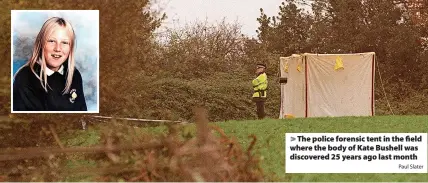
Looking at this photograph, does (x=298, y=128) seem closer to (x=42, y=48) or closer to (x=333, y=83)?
(x=333, y=83)

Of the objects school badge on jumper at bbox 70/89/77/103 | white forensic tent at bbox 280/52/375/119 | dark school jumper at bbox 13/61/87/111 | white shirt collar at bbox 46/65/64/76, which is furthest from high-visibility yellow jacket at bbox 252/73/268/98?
white shirt collar at bbox 46/65/64/76

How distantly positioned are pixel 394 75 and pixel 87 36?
32.0m

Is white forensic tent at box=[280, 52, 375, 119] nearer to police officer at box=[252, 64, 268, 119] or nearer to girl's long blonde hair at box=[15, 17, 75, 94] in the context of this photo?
police officer at box=[252, 64, 268, 119]

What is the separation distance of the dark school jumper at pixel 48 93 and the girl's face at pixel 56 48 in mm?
91

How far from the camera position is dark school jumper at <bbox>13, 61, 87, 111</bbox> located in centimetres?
1125

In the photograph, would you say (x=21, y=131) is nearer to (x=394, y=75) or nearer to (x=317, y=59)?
(x=317, y=59)

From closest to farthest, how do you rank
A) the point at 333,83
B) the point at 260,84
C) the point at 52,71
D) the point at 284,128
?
the point at 52,71, the point at 284,128, the point at 260,84, the point at 333,83

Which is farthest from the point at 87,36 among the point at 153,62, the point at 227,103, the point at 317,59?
the point at 227,103

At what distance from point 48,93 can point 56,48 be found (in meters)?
0.80

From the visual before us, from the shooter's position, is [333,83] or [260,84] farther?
[333,83]

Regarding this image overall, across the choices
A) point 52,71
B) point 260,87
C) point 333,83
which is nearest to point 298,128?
point 260,87
